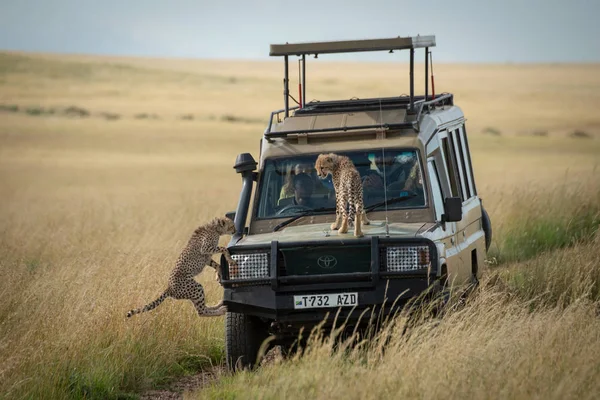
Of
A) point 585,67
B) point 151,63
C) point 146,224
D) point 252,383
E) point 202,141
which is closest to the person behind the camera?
point 252,383

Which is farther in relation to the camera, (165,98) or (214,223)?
(165,98)

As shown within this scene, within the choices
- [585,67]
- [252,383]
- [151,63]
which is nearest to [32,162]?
[252,383]

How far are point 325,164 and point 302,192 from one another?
0.72m

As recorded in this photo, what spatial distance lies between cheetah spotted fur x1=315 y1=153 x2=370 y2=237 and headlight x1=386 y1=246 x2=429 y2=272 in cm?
30

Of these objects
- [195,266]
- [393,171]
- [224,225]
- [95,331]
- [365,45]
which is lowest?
[95,331]

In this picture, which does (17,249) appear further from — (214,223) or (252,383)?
(252,383)

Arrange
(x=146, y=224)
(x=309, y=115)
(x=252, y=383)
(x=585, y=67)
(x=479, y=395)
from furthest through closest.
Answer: (x=585, y=67) → (x=146, y=224) → (x=309, y=115) → (x=252, y=383) → (x=479, y=395)

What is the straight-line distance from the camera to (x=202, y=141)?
183 ft

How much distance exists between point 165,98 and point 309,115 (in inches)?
2499

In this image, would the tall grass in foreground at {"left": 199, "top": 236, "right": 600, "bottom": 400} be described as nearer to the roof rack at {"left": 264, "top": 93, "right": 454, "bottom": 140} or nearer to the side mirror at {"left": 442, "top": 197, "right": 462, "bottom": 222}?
the side mirror at {"left": 442, "top": 197, "right": 462, "bottom": 222}

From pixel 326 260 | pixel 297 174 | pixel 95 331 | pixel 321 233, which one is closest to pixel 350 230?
pixel 321 233

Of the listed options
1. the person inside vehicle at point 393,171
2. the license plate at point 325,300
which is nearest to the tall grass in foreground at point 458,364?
the license plate at point 325,300

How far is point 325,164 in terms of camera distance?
409 inches

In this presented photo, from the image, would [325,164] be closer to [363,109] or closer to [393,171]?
[393,171]
